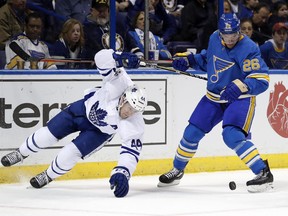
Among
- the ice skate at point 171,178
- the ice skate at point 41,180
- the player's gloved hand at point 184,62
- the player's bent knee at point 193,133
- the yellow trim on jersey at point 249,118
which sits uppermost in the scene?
the player's gloved hand at point 184,62

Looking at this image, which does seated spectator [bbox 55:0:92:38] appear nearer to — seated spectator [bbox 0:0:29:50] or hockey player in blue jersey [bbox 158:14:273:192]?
seated spectator [bbox 0:0:29:50]

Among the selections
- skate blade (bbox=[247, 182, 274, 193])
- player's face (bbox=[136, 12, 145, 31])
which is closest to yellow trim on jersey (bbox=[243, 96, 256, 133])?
skate blade (bbox=[247, 182, 274, 193])

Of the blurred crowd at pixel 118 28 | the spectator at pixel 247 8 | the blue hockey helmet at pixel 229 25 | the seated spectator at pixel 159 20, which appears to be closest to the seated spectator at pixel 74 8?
the blurred crowd at pixel 118 28

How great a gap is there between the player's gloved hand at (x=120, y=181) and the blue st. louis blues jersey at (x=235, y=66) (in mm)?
959

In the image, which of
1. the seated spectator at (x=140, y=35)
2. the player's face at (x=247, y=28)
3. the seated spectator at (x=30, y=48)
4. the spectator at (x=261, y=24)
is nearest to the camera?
the seated spectator at (x=30, y=48)

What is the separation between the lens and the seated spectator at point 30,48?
7.34 metres

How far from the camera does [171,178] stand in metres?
7.09

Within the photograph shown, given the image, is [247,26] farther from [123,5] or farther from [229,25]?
[229,25]

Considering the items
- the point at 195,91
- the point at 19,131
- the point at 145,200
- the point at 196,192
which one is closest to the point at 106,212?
the point at 145,200

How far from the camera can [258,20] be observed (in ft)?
29.8

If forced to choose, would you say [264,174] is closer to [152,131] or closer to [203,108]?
[203,108]

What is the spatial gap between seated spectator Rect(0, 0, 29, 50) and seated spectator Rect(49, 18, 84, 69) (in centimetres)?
32

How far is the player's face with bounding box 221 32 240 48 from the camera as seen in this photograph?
22.0 feet

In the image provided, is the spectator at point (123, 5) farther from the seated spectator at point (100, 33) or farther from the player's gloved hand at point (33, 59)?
the player's gloved hand at point (33, 59)
